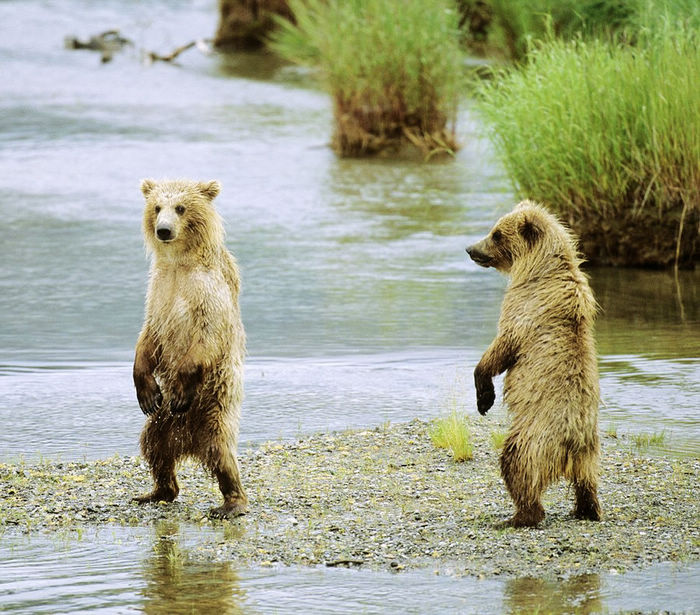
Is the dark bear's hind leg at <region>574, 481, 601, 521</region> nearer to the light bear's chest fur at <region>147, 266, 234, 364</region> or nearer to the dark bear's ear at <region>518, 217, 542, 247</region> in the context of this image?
the dark bear's ear at <region>518, 217, 542, 247</region>

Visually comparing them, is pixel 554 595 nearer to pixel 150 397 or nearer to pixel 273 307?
pixel 150 397

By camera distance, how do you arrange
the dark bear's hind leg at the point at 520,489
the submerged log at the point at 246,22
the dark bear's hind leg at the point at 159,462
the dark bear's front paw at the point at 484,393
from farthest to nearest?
1. the submerged log at the point at 246,22
2. the dark bear's hind leg at the point at 159,462
3. the dark bear's front paw at the point at 484,393
4. the dark bear's hind leg at the point at 520,489

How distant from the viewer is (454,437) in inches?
266

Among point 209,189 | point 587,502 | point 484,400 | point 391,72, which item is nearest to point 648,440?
point 587,502

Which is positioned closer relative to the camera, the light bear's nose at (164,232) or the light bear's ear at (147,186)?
the light bear's nose at (164,232)

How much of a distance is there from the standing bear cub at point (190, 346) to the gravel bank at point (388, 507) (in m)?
0.26

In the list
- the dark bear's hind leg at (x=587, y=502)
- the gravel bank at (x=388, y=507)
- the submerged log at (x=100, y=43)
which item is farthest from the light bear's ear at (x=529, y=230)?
the submerged log at (x=100, y=43)

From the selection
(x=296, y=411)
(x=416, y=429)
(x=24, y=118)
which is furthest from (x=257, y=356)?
(x=24, y=118)

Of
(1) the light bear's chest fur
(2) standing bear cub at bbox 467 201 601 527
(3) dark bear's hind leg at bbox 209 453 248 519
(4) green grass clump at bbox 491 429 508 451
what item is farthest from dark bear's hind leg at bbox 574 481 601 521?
(1) the light bear's chest fur

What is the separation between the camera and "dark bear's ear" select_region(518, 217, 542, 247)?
5836 mm

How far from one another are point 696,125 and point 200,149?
7938 mm

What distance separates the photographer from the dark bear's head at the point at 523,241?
5820mm

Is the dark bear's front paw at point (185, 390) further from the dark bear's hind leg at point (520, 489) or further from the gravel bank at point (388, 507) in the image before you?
the dark bear's hind leg at point (520, 489)

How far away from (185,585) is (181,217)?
5.64 feet
